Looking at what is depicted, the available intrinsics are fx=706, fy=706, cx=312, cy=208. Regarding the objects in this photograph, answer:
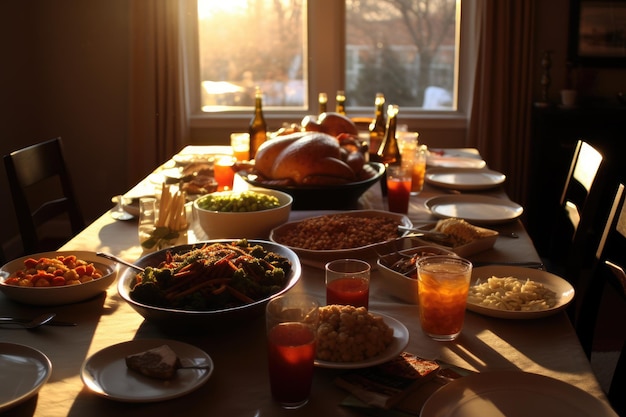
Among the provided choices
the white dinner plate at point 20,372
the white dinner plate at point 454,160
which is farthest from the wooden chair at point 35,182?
the white dinner plate at point 454,160

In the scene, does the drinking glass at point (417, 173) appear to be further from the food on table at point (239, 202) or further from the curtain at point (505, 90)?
the curtain at point (505, 90)

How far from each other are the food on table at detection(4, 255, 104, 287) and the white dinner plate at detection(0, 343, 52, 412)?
0.28 meters

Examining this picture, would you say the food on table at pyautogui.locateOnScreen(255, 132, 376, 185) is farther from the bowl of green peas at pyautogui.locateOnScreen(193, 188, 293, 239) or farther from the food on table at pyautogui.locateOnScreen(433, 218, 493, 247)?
the food on table at pyautogui.locateOnScreen(433, 218, 493, 247)

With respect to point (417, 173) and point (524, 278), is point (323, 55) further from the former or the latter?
point (524, 278)

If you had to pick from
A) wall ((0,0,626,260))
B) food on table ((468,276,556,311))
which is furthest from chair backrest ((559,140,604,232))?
wall ((0,0,626,260))

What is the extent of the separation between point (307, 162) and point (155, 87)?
2330 millimetres

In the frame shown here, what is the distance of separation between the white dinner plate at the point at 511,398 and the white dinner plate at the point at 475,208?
95cm

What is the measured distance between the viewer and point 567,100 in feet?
12.9

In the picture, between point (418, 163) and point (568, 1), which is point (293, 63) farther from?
point (418, 163)

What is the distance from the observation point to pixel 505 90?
4078mm

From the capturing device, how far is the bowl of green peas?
5.88ft

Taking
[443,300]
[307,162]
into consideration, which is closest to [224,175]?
[307,162]

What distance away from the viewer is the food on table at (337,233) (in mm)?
1664

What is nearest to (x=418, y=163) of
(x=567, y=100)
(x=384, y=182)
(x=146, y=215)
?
(x=384, y=182)
